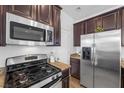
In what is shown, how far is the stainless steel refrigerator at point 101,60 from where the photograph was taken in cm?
177

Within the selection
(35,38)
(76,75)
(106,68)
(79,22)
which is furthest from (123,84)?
(79,22)

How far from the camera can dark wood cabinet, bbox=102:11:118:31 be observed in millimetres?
2139

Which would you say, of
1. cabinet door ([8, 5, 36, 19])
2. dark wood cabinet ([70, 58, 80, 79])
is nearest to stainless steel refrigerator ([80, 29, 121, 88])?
dark wood cabinet ([70, 58, 80, 79])

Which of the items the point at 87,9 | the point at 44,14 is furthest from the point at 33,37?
the point at 87,9

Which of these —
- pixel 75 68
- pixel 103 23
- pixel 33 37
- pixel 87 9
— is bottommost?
pixel 75 68

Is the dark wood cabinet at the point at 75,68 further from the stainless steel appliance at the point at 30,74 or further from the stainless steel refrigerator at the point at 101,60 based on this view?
the stainless steel appliance at the point at 30,74

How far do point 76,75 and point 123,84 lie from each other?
4.54ft

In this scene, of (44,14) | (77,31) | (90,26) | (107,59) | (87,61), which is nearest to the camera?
(44,14)

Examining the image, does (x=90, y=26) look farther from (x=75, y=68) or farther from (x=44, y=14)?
(x=44, y=14)

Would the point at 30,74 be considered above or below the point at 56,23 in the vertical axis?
below

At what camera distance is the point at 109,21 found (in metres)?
2.25

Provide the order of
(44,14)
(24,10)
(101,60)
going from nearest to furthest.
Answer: (24,10), (44,14), (101,60)

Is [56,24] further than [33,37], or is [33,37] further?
[56,24]

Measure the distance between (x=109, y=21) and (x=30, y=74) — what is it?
2.00 meters
